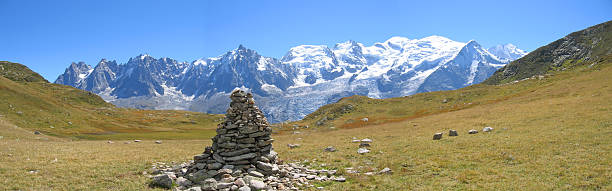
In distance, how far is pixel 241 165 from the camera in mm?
23031

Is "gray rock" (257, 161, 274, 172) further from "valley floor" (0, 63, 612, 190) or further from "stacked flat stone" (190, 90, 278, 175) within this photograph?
"valley floor" (0, 63, 612, 190)

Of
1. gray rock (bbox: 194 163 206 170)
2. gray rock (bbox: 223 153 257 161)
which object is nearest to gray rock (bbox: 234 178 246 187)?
gray rock (bbox: 223 153 257 161)

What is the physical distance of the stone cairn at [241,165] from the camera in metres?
20.5

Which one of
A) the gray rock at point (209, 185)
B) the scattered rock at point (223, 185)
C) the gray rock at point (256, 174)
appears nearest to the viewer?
the gray rock at point (209, 185)

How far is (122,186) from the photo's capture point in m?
20.2

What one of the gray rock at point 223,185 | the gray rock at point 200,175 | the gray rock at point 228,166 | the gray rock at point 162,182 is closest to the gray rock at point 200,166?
the gray rock at point 200,175

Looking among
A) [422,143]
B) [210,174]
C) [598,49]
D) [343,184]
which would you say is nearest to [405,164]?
[343,184]

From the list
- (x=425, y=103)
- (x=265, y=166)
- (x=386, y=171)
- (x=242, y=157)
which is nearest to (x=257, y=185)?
(x=265, y=166)

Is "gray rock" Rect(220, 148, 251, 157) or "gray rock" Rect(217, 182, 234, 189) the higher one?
"gray rock" Rect(220, 148, 251, 157)

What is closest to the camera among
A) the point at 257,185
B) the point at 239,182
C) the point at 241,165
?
the point at 257,185

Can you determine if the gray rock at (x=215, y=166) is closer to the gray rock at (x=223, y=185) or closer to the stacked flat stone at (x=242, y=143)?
the stacked flat stone at (x=242, y=143)

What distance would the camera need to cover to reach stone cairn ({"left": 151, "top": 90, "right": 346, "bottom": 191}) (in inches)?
809

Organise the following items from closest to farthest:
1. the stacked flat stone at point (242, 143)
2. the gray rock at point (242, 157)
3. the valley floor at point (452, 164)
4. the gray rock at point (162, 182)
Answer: the valley floor at point (452, 164) < the gray rock at point (162, 182) < the gray rock at point (242, 157) < the stacked flat stone at point (242, 143)

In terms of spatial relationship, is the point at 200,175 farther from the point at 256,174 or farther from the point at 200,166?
the point at 256,174
